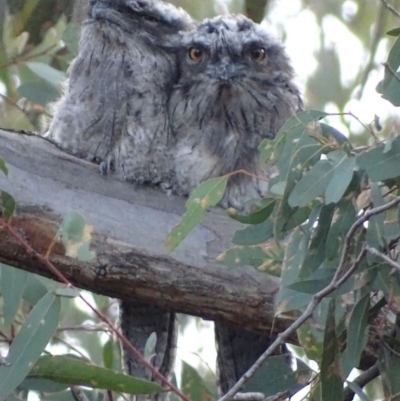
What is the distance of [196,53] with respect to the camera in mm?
2396

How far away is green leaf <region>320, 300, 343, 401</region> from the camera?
136 cm

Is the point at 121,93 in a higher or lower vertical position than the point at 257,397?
higher

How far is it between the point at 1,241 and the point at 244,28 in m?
1.17

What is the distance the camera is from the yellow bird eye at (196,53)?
7.86ft

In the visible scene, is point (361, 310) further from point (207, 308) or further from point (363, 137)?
point (363, 137)

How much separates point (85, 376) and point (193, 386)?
0.79m

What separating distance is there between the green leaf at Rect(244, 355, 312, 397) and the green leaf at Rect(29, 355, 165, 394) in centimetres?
24

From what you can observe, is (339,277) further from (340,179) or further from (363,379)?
(363,379)

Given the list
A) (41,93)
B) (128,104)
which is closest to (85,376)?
(128,104)

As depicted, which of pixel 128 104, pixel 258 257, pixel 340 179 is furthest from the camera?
pixel 128 104

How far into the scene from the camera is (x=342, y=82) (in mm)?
3441

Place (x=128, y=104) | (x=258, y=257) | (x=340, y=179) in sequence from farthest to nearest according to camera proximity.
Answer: (x=128, y=104)
(x=258, y=257)
(x=340, y=179)

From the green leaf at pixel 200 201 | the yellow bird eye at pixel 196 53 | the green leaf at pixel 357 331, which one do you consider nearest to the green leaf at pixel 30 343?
the green leaf at pixel 200 201

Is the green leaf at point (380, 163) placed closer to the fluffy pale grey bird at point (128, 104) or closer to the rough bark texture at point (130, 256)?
the rough bark texture at point (130, 256)
